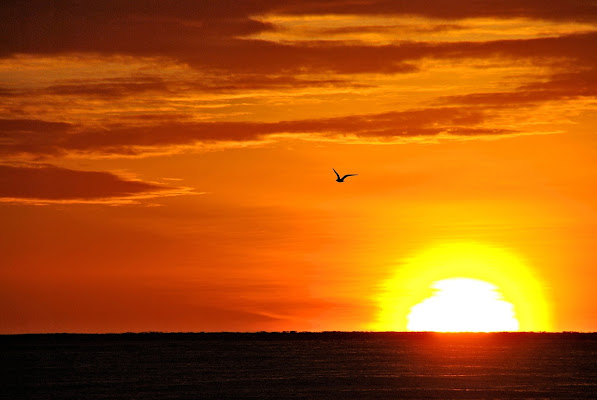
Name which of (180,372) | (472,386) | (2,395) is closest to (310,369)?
(180,372)

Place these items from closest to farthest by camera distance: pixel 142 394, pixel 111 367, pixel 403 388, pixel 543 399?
pixel 543 399
pixel 142 394
pixel 403 388
pixel 111 367

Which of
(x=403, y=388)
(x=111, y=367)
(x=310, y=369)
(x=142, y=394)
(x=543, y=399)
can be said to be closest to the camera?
(x=543, y=399)

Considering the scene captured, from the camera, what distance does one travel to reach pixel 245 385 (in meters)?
118

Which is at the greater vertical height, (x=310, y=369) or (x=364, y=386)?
(x=310, y=369)

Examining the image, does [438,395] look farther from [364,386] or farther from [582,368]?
[582,368]

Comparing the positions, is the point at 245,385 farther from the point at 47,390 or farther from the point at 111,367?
the point at 111,367

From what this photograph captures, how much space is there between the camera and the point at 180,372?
145250 mm

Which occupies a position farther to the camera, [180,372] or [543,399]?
[180,372]

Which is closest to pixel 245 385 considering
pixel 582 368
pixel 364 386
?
pixel 364 386

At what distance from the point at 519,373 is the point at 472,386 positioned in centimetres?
2705

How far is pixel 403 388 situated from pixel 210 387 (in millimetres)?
22574

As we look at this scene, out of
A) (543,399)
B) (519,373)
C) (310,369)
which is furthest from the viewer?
(310,369)

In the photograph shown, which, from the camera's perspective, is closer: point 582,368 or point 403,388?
point 403,388

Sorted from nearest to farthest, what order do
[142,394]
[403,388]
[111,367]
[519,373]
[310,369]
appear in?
1. [142,394]
2. [403,388]
3. [519,373]
4. [310,369]
5. [111,367]
